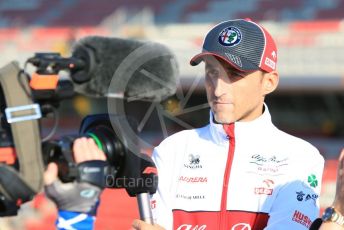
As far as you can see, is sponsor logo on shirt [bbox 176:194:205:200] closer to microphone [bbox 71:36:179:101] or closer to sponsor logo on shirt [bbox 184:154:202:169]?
sponsor logo on shirt [bbox 184:154:202:169]

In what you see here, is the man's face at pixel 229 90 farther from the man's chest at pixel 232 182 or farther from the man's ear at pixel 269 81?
the man's chest at pixel 232 182

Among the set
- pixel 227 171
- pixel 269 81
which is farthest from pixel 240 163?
pixel 269 81

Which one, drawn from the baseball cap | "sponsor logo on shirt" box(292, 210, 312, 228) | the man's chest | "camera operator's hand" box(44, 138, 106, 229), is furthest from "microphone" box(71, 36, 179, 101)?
"sponsor logo on shirt" box(292, 210, 312, 228)

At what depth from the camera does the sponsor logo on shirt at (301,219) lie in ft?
5.97

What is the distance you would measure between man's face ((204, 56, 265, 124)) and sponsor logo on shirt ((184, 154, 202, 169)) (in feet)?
0.55

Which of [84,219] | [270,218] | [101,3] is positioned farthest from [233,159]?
[101,3]

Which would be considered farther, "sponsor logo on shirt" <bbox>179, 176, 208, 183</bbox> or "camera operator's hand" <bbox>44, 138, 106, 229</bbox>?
"sponsor logo on shirt" <bbox>179, 176, 208, 183</bbox>

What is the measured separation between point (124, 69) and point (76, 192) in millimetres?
334

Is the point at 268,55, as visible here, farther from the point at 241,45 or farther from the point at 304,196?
the point at 304,196

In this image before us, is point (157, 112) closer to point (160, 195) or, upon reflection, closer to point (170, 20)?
point (160, 195)

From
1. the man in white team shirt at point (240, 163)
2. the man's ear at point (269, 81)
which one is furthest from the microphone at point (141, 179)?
the man's ear at point (269, 81)

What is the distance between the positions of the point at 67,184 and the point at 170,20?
48.3 feet

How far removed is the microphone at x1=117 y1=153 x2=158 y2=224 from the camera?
144 centimetres

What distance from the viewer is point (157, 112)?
1835 millimetres
